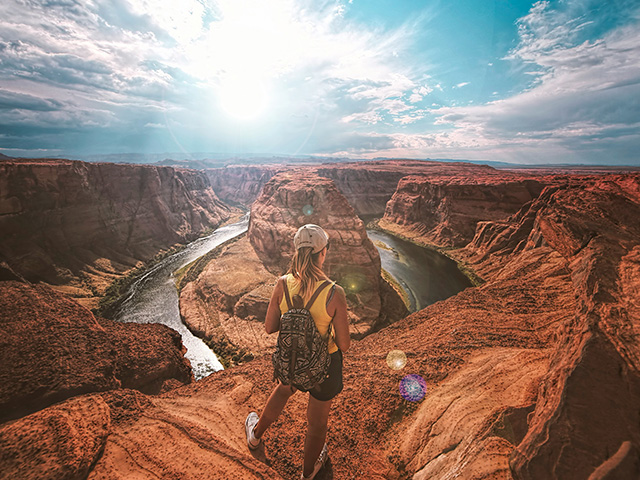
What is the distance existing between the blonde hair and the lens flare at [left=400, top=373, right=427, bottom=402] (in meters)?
4.94

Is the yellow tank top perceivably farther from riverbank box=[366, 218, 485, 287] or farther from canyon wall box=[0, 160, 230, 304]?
canyon wall box=[0, 160, 230, 304]

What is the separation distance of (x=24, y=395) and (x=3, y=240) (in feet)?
113

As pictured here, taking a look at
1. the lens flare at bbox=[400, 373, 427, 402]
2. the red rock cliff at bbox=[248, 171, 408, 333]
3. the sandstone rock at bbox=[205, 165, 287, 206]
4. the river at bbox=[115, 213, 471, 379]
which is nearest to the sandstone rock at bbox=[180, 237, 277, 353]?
the river at bbox=[115, 213, 471, 379]

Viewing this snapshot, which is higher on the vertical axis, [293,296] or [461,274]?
[293,296]

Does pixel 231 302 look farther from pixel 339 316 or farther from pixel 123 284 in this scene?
pixel 339 316

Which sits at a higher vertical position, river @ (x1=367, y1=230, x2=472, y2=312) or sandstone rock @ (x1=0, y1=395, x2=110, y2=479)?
sandstone rock @ (x1=0, y1=395, x2=110, y2=479)

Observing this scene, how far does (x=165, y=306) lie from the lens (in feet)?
92.1

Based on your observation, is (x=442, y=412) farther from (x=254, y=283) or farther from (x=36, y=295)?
(x=254, y=283)

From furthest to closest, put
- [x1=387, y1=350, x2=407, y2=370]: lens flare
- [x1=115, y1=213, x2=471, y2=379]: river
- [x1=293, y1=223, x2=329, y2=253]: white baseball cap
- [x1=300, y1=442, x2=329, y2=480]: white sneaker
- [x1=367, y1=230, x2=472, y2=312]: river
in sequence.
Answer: [x1=367, y1=230, x2=472, y2=312]: river → [x1=115, y1=213, x2=471, y2=379]: river → [x1=387, y1=350, x2=407, y2=370]: lens flare → [x1=300, y1=442, x2=329, y2=480]: white sneaker → [x1=293, y1=223, x2=329, y2=253]: white baseball cap

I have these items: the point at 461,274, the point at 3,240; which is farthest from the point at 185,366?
the point at 461,274

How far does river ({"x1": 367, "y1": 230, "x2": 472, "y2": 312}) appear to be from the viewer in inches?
1186

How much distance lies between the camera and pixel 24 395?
15.3 ft

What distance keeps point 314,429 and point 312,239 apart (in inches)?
100

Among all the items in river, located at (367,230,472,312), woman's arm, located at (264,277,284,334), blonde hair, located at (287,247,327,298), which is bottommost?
river, located at (367,230,472,312)
